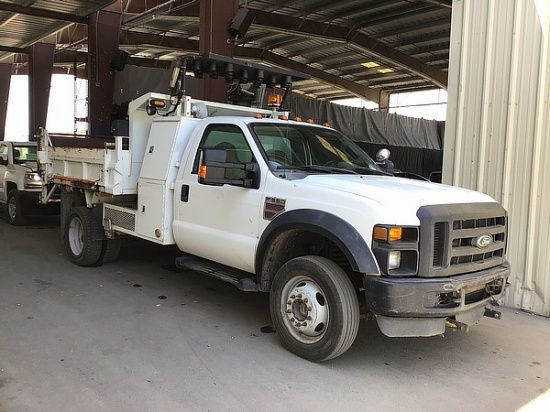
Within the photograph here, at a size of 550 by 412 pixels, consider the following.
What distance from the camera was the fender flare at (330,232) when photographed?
12.8 feet

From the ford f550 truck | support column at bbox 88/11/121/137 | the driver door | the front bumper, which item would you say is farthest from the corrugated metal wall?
support column at bbox 88/11/121/137

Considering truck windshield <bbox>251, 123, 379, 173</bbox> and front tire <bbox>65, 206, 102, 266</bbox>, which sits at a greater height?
truck windshield <bbox>251, 123, 379, 173</bbox>

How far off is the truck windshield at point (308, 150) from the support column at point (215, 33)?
5395 mm

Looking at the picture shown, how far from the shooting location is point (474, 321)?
428 cm

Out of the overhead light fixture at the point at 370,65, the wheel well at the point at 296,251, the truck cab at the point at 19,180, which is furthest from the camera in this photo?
the overhead light fixture at the point at 370,65

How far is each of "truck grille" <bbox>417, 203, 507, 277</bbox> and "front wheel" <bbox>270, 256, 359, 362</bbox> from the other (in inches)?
26.3

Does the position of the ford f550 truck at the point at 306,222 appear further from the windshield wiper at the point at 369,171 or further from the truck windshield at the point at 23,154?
the truck windshield at the point at 23,154

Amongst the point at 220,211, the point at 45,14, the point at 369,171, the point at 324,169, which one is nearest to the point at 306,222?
the point at 324,169

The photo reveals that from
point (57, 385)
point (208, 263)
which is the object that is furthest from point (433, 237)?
point (57, 385)

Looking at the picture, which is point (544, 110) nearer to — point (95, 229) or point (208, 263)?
point (208, 263)

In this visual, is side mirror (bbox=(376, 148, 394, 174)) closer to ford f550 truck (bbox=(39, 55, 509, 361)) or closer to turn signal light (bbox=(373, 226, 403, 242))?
ford f550 truck (bbox=(39, 55, 509, 361))

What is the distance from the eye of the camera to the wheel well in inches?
180

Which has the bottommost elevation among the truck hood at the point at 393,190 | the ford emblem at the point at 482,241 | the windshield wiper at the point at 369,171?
the ford emblem at the point at 482,241

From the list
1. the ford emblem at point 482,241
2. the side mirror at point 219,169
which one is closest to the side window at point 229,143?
the side mirror at point 219,169
